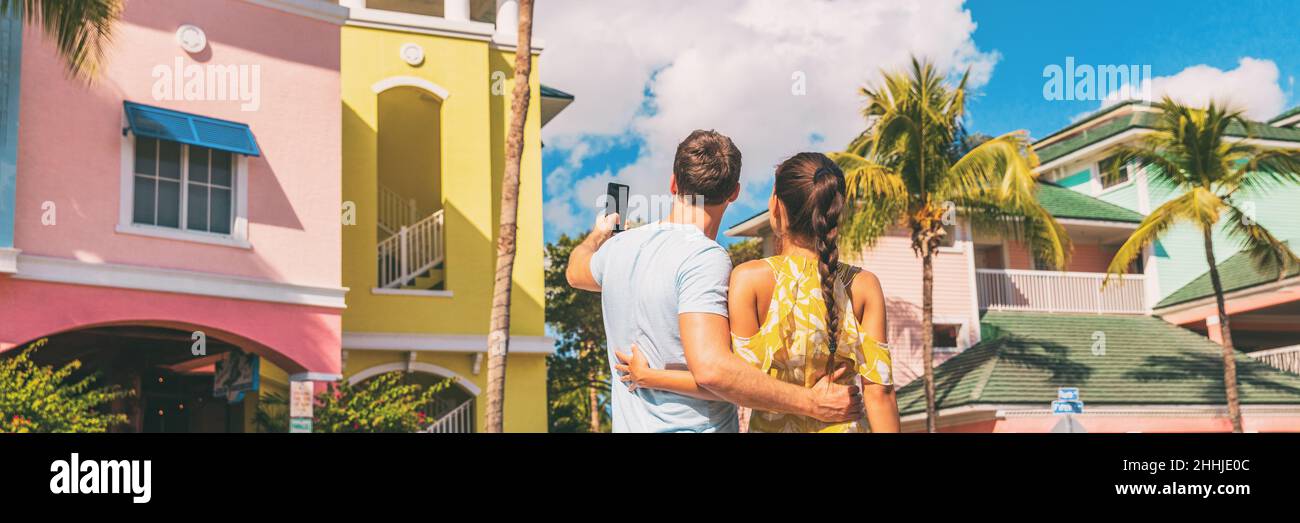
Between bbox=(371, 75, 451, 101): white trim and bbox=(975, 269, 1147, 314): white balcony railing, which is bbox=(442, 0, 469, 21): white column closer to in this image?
bbox=(371, 75, 451, 101): white trim

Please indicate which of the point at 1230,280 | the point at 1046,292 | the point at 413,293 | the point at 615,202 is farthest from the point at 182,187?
the point at 1230,280

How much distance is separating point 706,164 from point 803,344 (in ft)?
1.25

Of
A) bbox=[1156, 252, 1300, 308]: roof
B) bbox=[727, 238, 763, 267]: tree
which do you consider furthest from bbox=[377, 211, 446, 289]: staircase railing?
bbox=[1156, 252, 1300, 308]: roof

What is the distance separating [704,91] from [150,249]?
1649 cm

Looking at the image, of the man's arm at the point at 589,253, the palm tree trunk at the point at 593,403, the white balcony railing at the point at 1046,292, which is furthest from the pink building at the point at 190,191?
the palm tree trunk at the point at 593,403

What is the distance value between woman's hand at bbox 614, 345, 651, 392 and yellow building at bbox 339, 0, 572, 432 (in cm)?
1453

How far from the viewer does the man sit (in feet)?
6.78

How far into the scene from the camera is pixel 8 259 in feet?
40.0

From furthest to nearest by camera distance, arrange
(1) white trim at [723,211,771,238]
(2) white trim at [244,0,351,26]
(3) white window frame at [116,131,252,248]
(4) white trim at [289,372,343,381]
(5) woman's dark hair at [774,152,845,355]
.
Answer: (1) white trim at [723,211,771,238] → (2) white trim at [244,0,351,26] → (4) white trim at [289,372,343,381] → (3) white window frame at [116,131,252,248] → (5) woman's dark hair at [774,152,845,355]

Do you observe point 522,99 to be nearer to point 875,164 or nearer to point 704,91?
point 875,164

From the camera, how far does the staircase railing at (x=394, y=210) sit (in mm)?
18906
